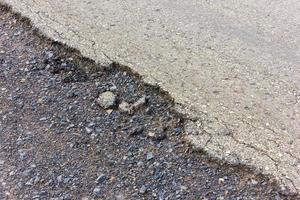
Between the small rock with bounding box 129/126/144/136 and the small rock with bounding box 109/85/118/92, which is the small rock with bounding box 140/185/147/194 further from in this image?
the small rock with bounding box 109/85/118/92

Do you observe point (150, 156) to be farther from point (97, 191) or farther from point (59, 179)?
point (59, 179)

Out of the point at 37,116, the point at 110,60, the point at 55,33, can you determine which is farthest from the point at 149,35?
the point at 37,116

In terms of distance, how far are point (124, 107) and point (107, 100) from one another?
14cm

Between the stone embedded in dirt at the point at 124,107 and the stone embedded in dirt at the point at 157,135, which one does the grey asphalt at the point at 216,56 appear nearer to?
the stone embedded in dirt at the point at 157,135

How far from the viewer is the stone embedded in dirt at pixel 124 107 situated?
10.0ft

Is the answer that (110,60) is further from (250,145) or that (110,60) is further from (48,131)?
(250,145)

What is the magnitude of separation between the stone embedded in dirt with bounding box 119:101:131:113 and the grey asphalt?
30cm

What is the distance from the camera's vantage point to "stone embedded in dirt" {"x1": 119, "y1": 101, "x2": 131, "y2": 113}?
10.0ft

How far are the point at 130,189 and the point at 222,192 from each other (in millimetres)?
523

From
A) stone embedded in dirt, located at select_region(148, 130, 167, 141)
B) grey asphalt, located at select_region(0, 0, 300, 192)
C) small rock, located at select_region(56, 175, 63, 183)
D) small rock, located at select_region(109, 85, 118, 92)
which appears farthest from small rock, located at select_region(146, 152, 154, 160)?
small rock, located at select_region(109, 85, 118, 92)

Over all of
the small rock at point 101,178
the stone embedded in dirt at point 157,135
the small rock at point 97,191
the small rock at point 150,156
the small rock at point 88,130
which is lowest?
the small rock at point 88,130

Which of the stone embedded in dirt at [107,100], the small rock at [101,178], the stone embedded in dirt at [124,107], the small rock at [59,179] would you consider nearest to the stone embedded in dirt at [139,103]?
the stone embedded in dirt at [124,107]

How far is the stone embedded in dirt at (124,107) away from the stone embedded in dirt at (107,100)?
0.05 meters

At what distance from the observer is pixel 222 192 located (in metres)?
2.48
